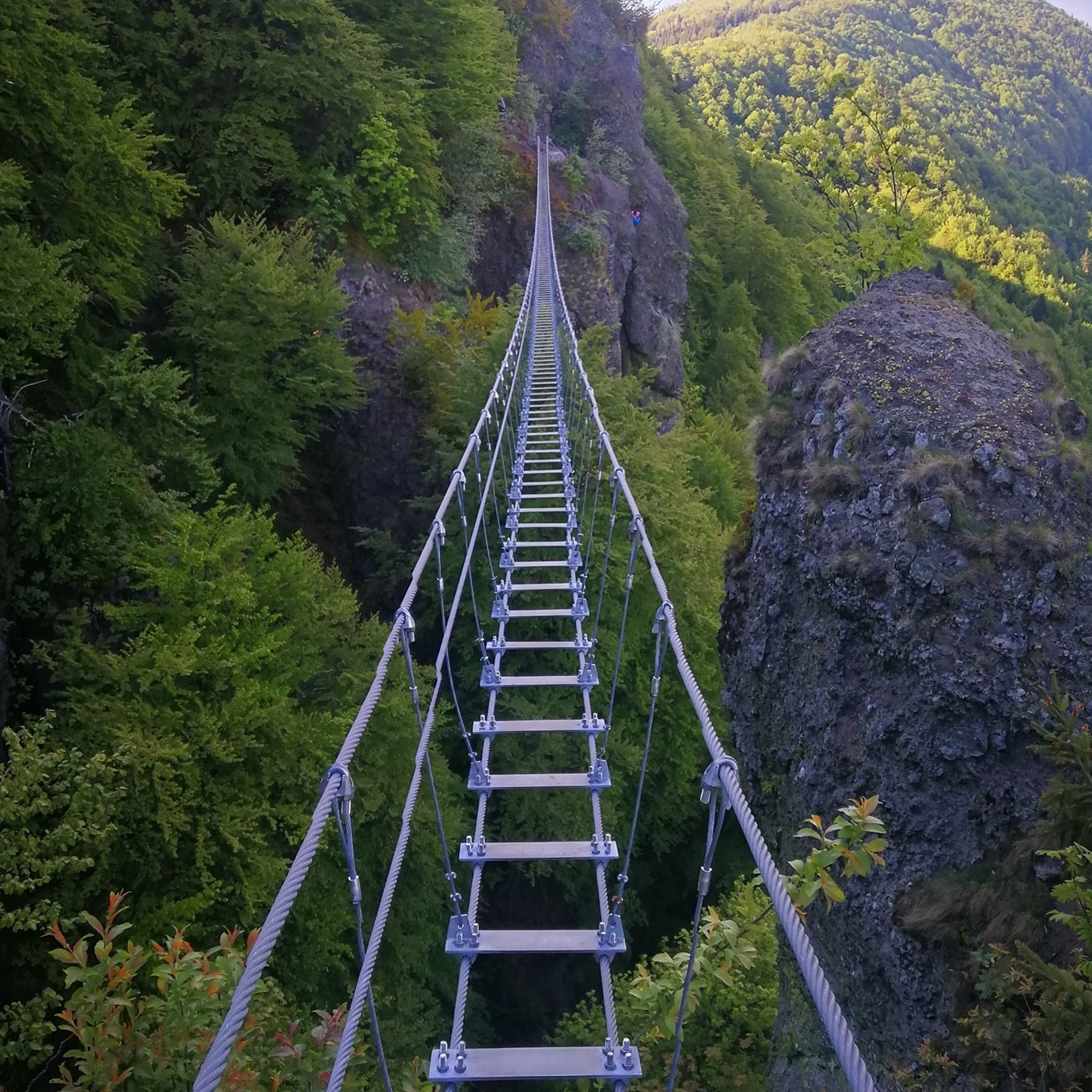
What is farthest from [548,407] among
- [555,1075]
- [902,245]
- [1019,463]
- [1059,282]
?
[1059,282]

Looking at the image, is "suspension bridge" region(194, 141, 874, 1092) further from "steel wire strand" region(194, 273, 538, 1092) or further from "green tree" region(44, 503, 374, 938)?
"green tree" region(44, 503, 374, 938)

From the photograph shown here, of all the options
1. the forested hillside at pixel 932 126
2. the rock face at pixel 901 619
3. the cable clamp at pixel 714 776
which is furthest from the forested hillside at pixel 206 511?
the forested hillside at pixel 932 126

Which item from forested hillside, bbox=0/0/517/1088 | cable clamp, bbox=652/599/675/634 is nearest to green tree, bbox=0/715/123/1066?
forested hillside, bbox=0/0/517/1088

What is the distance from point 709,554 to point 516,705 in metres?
4.53

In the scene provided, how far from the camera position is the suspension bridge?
4.97 ft

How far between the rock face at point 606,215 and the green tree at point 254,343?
703cm

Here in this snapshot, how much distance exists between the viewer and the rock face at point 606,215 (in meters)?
17.0

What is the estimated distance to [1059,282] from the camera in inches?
1620

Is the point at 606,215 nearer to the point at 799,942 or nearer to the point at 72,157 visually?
the point at 72,157

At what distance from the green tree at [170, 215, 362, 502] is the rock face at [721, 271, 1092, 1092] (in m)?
5.09

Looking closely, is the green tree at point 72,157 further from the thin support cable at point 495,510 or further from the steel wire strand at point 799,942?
the steel wire strand at point 799,942

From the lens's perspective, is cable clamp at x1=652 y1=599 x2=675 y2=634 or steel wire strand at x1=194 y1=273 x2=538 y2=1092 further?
cable clamp at x1=652 y1=599 x2=675 y2=634

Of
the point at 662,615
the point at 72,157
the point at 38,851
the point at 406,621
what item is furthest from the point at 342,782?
the point at 72,157

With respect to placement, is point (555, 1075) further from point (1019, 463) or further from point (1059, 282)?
point (1059, 282)
